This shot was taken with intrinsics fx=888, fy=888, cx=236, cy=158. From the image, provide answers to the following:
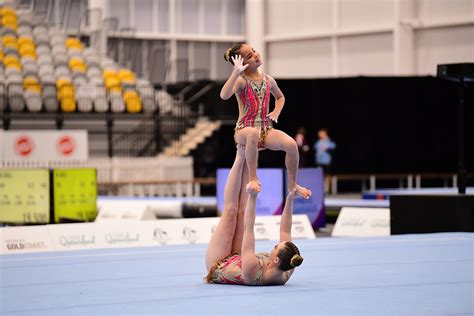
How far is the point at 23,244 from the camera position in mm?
8125

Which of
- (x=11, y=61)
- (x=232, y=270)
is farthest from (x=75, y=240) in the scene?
(x=11, y=61)

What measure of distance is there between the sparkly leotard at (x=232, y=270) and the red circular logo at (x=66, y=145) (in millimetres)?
11665

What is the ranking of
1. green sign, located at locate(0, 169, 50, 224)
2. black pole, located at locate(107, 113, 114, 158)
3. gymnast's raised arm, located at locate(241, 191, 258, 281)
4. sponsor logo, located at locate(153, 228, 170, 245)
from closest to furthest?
gymnast's raised arm, located at locate(241, 191, 258, 281) → sponsor logo, located at locate(153, 228, 170, 245) → green sign, located at locate(0, 169, 50, 224) → black pole, located at locate(107, 113, 114, 158)

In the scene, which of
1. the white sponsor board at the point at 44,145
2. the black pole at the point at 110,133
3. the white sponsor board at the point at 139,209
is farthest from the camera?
the black pole at the point at 110,133

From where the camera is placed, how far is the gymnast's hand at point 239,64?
5656 mm

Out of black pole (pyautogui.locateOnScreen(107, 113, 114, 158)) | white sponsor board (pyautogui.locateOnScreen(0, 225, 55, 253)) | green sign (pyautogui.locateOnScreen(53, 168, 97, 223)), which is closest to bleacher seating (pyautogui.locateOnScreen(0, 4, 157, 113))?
black pole (pyautogui.locateOnScreen(107, 113, 114, 158))

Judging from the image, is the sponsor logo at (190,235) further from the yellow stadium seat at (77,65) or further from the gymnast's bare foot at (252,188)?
the yellow stadium seat at (77,65)

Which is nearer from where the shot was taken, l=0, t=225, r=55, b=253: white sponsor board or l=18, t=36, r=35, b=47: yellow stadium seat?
l=0, t=225, r=55, b=253: white sponsor board

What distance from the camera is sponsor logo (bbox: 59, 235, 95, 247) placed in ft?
27.5

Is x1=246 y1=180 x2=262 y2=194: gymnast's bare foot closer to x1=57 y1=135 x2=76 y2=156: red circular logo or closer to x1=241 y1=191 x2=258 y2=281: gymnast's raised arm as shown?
x1=241 y1=191 x2=258 y2=281: gymnast's raised arm

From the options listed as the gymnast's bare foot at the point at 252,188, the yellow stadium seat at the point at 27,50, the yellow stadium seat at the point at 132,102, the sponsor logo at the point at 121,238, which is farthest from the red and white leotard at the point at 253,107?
the yellow stadium seat at the point at 27,50

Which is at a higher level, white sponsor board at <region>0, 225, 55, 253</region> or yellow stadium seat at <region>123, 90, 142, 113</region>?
yellow stadium seat at <region>123, 90, 142, 113</region>

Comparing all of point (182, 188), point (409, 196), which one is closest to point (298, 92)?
point (182, 188)

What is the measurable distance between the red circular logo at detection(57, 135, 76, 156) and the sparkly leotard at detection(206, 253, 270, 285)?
11.7 m
